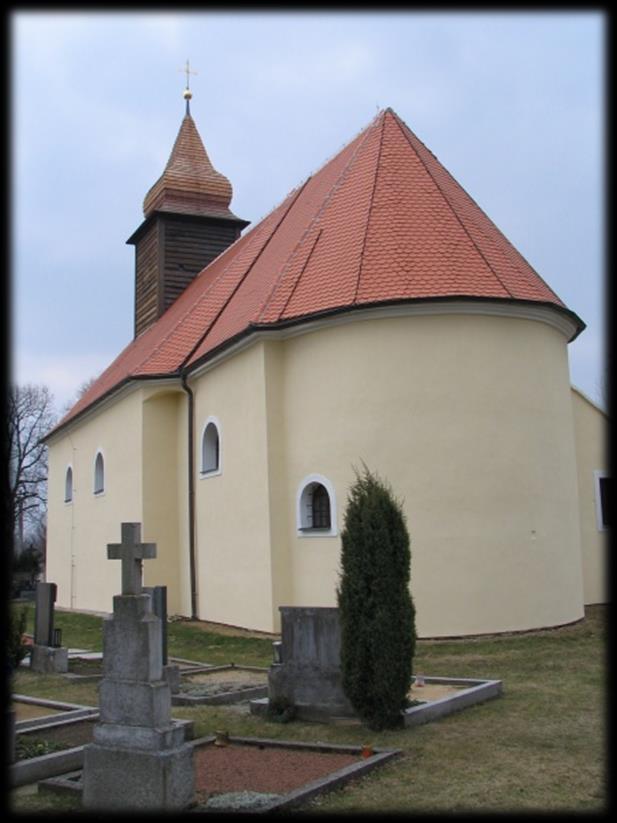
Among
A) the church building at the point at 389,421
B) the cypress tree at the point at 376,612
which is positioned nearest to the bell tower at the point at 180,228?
the church building at the point at 389,421

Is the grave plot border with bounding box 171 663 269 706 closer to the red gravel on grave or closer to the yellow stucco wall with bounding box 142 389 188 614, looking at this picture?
the red gravel on grave

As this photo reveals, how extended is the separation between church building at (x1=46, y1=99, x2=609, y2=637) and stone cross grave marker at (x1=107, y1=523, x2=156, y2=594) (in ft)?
24.5

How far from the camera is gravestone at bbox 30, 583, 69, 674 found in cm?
1220

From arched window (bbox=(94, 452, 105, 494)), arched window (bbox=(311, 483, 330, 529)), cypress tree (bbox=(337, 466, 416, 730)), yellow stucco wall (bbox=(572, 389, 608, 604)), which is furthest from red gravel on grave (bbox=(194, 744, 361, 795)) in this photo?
arched window (bbox=(94, 452, 105, 494))

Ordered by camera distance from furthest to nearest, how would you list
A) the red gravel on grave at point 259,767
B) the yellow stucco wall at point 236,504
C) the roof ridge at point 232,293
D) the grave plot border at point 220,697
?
the roof ridge at point 232,293, the yellow stucco wall at point 236,504, the grave plot border at point 220,697, the red gravel on grave at point 259,767

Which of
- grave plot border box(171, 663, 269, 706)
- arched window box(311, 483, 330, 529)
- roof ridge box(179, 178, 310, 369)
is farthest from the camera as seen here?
roof ridge box(179, 178, 310, 369)

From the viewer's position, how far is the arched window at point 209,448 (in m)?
18.2

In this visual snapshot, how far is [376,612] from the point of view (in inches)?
312

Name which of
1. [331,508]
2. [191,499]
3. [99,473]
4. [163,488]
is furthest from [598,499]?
[99,473]

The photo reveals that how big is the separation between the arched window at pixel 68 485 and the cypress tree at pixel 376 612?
66.1ft

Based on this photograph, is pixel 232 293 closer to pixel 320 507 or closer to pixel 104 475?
pixel 104 475

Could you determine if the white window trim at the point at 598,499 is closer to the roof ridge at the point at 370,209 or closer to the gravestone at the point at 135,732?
the roof ridge at the point at 370,209

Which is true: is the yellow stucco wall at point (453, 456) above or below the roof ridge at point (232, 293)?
below

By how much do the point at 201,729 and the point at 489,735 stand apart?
111 inches
